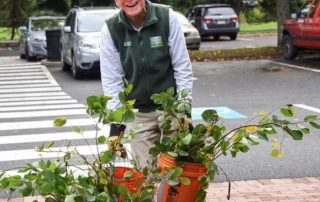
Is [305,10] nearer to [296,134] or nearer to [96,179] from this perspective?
[296,134]

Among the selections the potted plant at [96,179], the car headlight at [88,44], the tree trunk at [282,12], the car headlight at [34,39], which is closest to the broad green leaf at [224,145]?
the potted plant at [96,179]

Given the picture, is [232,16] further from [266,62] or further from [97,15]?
[97,15]

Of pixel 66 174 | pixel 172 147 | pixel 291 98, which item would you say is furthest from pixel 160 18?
pixel 291 98

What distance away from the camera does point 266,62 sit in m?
17.9

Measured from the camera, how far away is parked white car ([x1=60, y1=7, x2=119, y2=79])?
48.1 ft

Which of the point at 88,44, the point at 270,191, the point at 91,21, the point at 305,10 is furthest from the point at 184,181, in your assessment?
the point at 305,10

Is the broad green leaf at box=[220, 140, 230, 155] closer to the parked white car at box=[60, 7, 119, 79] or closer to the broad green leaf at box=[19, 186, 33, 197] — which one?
the broad green leaf at box=[19, 186, 33, 197]

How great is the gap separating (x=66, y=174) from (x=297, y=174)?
3816mm

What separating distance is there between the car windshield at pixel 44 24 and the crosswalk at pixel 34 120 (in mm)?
5305

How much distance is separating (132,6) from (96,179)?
1.14 metres

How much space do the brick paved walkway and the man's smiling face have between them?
2.21 metres

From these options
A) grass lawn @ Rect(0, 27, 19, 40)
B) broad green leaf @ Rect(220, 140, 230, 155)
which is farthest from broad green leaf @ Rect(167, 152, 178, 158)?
grass lawn @ Rect(0, 27, 19, 40)

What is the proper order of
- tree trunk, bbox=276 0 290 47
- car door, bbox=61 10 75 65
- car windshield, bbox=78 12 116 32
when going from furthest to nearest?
tree trunk, bbox=276 0 290 47 → car door, bbox=61 10 75 65 → car windshield, bbox=78 12 116 32

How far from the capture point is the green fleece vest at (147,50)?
3408 mm
